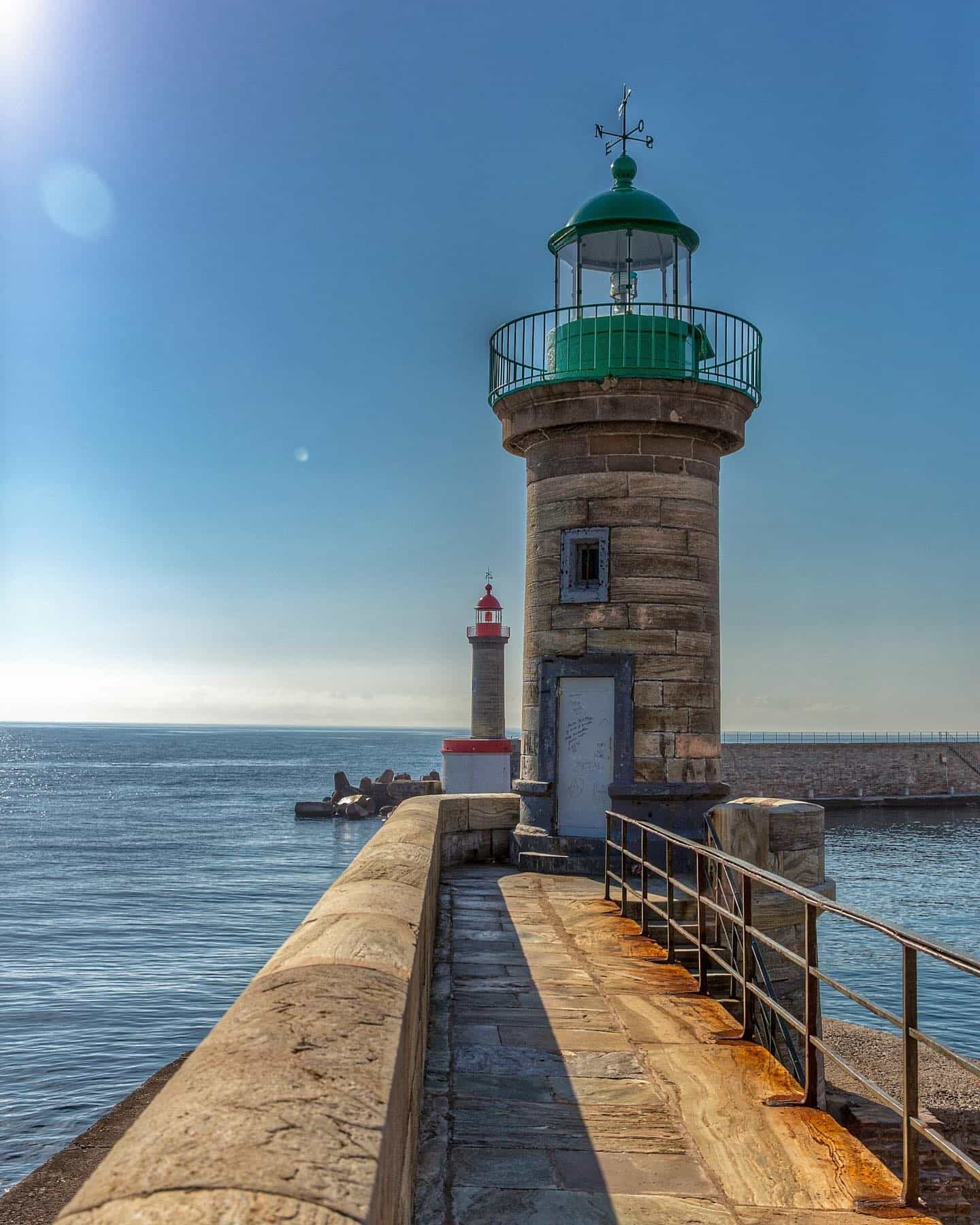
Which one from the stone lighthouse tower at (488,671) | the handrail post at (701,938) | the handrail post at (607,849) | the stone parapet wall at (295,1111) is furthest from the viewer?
the stone lighthouse tower at (488,671)

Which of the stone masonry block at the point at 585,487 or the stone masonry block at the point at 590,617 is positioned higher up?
the stone masonry block at the point at 585,487

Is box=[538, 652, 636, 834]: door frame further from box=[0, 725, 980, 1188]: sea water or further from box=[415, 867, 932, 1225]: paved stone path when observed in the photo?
box=[0, 725, 980, 1188]: sea water

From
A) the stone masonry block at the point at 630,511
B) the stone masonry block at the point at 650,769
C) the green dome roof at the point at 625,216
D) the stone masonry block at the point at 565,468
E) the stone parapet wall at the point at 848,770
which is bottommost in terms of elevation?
the stone parapet wall at the point at 848,770

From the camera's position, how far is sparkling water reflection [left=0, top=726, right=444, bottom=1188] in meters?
16.1

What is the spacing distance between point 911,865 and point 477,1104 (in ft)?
116

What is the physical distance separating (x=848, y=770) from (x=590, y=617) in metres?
46.3

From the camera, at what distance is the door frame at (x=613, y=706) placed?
38.1 ft

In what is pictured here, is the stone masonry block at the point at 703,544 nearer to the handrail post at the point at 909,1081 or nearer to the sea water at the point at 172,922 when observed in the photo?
the handrail post at the point at 909,1081

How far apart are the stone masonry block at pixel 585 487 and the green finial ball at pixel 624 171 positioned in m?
3.73

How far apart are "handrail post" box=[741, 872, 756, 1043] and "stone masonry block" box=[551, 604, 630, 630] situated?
19.3 feet

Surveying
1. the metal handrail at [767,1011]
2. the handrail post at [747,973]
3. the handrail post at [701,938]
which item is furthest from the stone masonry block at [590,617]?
the handrail post at [747,973]

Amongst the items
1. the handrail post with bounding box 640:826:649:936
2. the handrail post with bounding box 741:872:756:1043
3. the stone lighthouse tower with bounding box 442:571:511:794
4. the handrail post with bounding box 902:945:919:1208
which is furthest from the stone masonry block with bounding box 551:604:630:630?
the stone lighthouse tower with bounding box 442:571:511:794

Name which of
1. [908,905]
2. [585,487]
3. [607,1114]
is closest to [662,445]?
[585,487]

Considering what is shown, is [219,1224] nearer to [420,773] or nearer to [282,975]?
[282,975]
